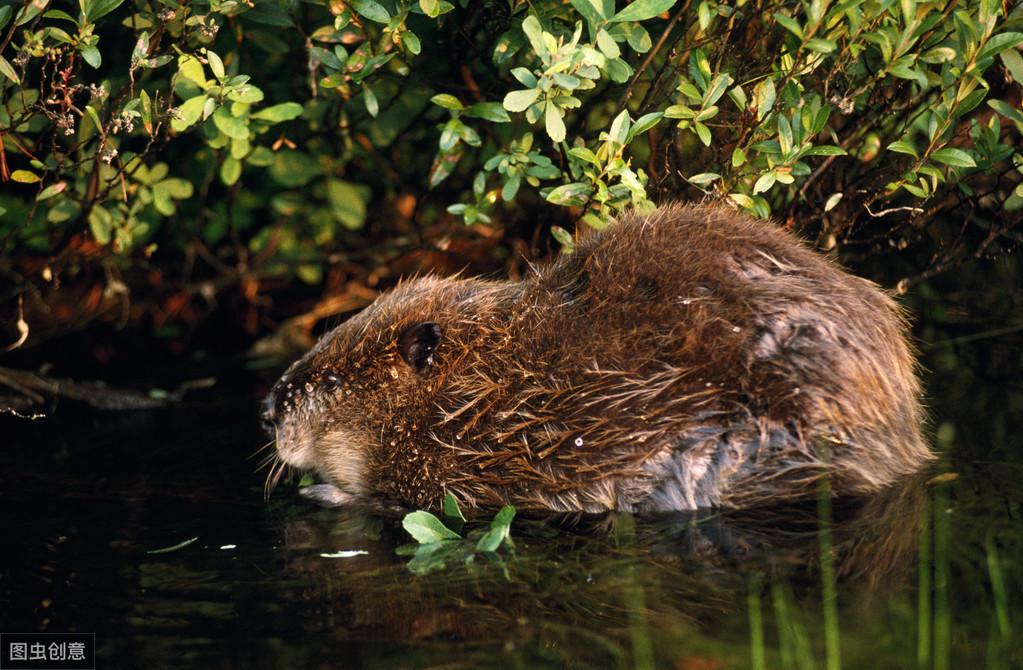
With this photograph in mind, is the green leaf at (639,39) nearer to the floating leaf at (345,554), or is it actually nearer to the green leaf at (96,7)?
the green leaf at (96,7)

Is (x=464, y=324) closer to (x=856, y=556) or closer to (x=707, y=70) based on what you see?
(x=707, y=70)

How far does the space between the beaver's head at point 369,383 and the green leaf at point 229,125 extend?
78 cm

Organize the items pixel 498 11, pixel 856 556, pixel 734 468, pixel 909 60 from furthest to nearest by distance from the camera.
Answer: pixel 498 11
pixel 909 60
pixel 734 468
pixel 856 556

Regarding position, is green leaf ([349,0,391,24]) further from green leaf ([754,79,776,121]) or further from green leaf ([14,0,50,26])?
green leaf ([754,79,776,121])

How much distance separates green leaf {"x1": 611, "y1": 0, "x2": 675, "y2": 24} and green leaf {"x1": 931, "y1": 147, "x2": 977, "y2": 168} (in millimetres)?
1091

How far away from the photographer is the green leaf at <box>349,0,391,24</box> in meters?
3.63

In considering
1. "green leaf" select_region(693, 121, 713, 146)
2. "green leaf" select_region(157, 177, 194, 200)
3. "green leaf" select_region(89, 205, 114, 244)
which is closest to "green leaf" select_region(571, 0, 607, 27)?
"green leaf" select_region(693, 121, 713, 146)

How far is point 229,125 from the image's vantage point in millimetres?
3984

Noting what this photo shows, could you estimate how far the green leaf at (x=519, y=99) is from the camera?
3422mm

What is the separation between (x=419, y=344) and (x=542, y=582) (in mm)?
1120

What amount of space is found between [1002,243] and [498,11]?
252 cm

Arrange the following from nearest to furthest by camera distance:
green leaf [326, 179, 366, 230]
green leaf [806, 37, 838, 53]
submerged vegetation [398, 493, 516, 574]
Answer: submerged vegetation [398, 493, 516, 574] → green leaf [806, 37, 838, 53] → green leaf [326, 179, 366, 230]

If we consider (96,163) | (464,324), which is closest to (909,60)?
(464,324)

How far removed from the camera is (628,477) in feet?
11.0
